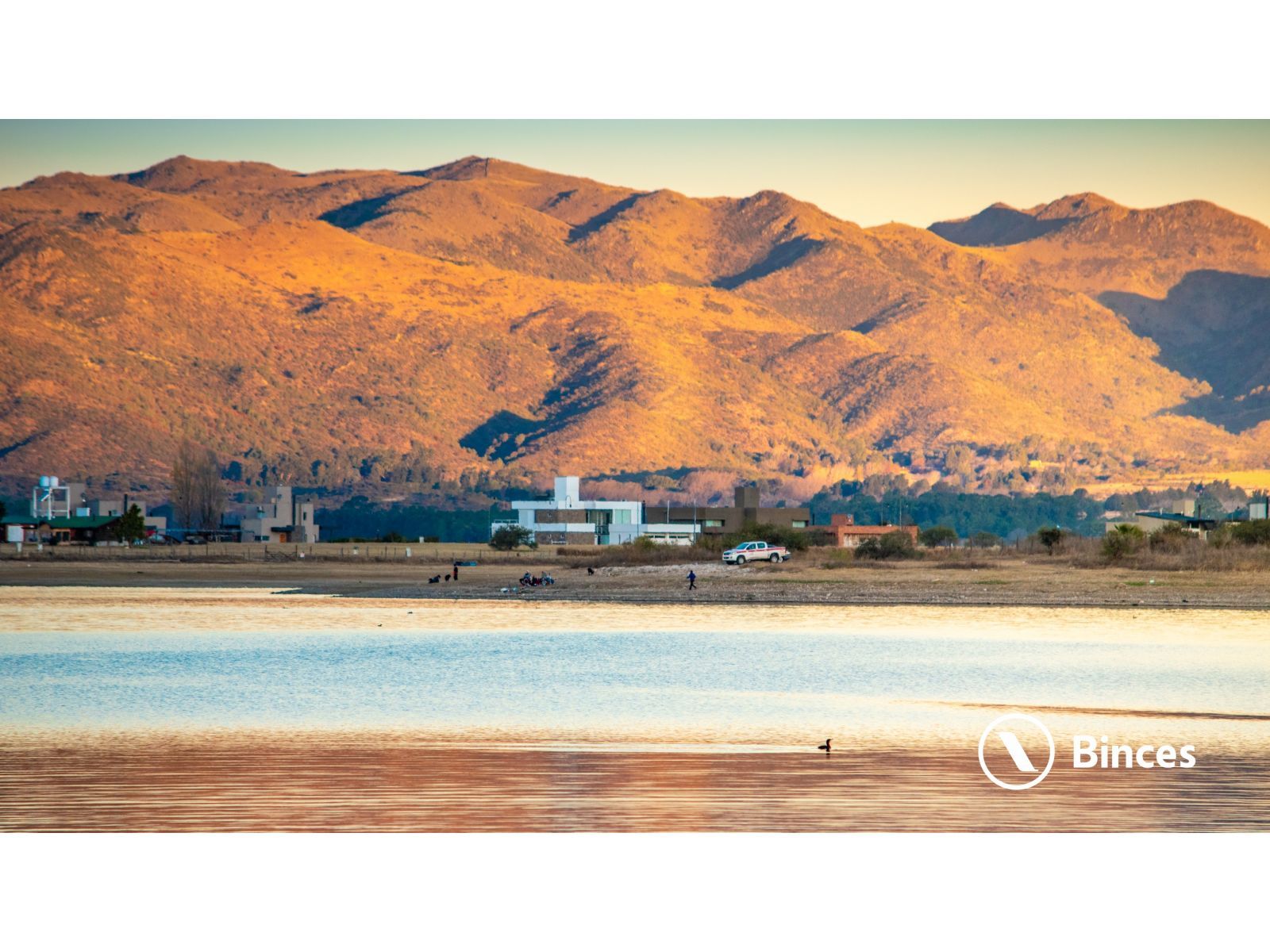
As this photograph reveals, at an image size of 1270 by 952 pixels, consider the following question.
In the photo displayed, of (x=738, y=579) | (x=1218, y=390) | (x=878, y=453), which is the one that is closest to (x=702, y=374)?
(x=878, y=453)

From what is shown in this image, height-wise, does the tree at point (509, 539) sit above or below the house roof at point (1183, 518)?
below

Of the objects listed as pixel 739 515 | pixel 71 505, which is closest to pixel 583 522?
pixel 739 515

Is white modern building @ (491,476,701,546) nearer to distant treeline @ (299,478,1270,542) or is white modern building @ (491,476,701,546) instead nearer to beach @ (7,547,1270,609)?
distant treeline @ (299,478,1270,542)

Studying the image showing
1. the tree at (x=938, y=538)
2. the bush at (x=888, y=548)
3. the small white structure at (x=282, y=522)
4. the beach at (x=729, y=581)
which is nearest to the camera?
the beach at (x=729, y=581)

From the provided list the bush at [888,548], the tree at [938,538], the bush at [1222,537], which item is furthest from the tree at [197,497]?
the bush at [1222,537]

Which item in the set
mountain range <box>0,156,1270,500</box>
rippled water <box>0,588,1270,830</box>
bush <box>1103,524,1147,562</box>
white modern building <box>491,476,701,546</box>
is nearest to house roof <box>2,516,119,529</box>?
mountain range <box>0,156,1270,500</box>

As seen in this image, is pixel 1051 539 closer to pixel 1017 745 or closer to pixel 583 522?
pixel 583 522

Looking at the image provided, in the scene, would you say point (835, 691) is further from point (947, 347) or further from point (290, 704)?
point (947, 347)

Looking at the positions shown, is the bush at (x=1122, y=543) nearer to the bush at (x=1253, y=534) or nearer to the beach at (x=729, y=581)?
the beach at (x=729, y=581)
